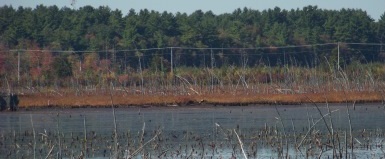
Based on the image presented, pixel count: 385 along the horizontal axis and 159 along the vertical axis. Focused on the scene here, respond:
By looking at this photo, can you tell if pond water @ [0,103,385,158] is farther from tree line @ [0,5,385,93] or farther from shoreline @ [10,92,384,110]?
tree line @ [0,5,385,93]

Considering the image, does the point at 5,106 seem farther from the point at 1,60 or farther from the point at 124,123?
the point at 1,60

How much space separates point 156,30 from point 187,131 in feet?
146

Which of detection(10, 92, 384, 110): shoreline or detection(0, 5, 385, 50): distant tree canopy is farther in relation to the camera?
detection(0, 5, 385, 50): distant tree canopy

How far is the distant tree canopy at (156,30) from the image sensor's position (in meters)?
59.1

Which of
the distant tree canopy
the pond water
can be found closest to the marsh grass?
the pond water

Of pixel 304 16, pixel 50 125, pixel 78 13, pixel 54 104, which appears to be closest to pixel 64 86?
pixel 54 104

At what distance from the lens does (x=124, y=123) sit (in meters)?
23.5

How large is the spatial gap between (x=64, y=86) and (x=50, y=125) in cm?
1809

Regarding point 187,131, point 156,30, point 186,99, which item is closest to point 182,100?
point 186,99

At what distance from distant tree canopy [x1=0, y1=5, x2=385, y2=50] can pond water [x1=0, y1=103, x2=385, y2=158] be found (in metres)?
27.8

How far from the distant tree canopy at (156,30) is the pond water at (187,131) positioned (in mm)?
27788

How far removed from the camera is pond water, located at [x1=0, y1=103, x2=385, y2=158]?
592 inches

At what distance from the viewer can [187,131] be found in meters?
19.2

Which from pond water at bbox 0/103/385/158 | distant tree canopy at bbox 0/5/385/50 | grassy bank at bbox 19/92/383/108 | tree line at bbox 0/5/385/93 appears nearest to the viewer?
pond water at bbox 0/103/385/158
